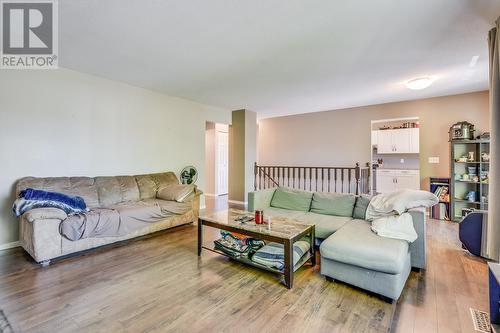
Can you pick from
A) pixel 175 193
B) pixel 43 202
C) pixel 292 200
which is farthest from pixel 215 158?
pixel 43 202

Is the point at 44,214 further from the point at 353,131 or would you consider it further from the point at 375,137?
the point at 375,137

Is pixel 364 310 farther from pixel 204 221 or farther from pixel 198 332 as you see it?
pixel 204 221

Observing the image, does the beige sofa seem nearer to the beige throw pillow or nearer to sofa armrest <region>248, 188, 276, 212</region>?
the beige throw pillow

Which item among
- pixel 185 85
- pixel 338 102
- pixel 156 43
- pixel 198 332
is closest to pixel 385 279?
pixel 198 332

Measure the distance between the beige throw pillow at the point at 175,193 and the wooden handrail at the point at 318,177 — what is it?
285 centimetres

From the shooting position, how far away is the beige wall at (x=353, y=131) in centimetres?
482

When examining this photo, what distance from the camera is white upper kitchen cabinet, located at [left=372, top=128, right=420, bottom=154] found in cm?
533

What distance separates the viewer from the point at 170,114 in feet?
16.0

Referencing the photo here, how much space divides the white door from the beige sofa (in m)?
2.95

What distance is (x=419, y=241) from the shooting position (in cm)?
232

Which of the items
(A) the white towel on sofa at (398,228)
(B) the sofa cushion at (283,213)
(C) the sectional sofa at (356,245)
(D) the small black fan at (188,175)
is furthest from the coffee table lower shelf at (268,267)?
(D) the small black fan at (188,175)

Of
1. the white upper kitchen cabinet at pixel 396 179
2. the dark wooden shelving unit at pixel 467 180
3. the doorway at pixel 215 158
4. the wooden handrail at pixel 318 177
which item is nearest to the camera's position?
the dark wooden shelving unit at pixel 467 180

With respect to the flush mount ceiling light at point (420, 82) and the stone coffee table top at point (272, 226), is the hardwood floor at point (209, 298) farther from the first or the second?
the flush mount ceiling light at point (420, 82)

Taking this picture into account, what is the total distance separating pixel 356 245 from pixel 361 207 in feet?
3.53
